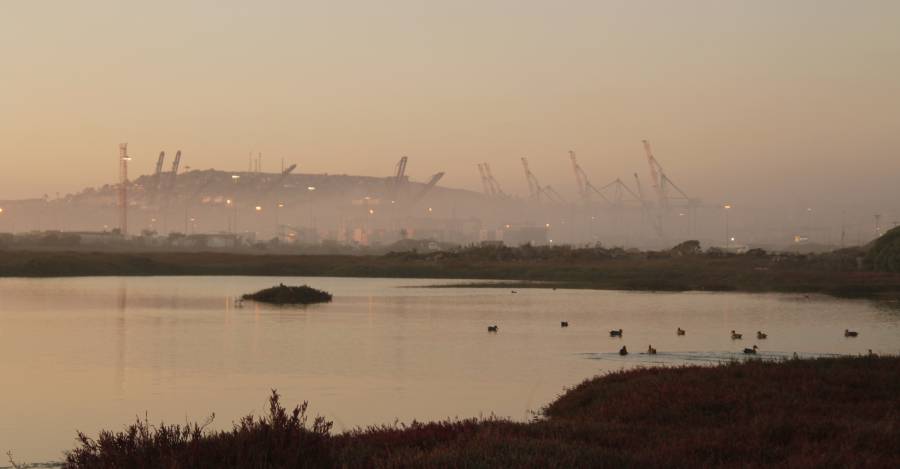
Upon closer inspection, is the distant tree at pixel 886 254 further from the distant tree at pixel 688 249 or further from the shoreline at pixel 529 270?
the distant tree at pixel 688 249

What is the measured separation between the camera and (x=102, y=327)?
4375 cm

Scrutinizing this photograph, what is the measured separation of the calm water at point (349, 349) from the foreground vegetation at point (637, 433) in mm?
3982

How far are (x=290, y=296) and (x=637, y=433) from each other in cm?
4587

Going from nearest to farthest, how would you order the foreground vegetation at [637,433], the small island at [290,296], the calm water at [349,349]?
1. the foreground vegetation at [637,433]
2. the calm water at [349,349]
3. the small island at [290,296]

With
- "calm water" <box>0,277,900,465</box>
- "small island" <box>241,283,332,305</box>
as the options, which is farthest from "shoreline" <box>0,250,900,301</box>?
"small island" <box>241,283,332,305</box>

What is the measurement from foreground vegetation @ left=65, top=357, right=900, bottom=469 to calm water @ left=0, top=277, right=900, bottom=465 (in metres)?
3.98

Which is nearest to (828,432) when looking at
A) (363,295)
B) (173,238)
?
(363,295)

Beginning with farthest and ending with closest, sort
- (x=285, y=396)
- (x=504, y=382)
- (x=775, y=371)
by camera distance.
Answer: (x=504, y=382) < (x=285, y=396) < (x=775, y=371)

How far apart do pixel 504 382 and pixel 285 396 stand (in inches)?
219

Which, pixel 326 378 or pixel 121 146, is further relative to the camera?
pixel 121 146

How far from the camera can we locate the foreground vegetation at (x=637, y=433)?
1066cm

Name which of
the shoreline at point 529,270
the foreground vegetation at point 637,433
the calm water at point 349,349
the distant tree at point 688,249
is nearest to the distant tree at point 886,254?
the shoreline at point 529,270

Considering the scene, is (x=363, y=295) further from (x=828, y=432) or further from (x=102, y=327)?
(x=828, y=432)

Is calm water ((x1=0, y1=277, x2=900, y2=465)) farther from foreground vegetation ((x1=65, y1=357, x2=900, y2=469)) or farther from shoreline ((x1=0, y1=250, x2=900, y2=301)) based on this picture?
shoreline ((x1=0, y1=250, x2=900, y2=301))
